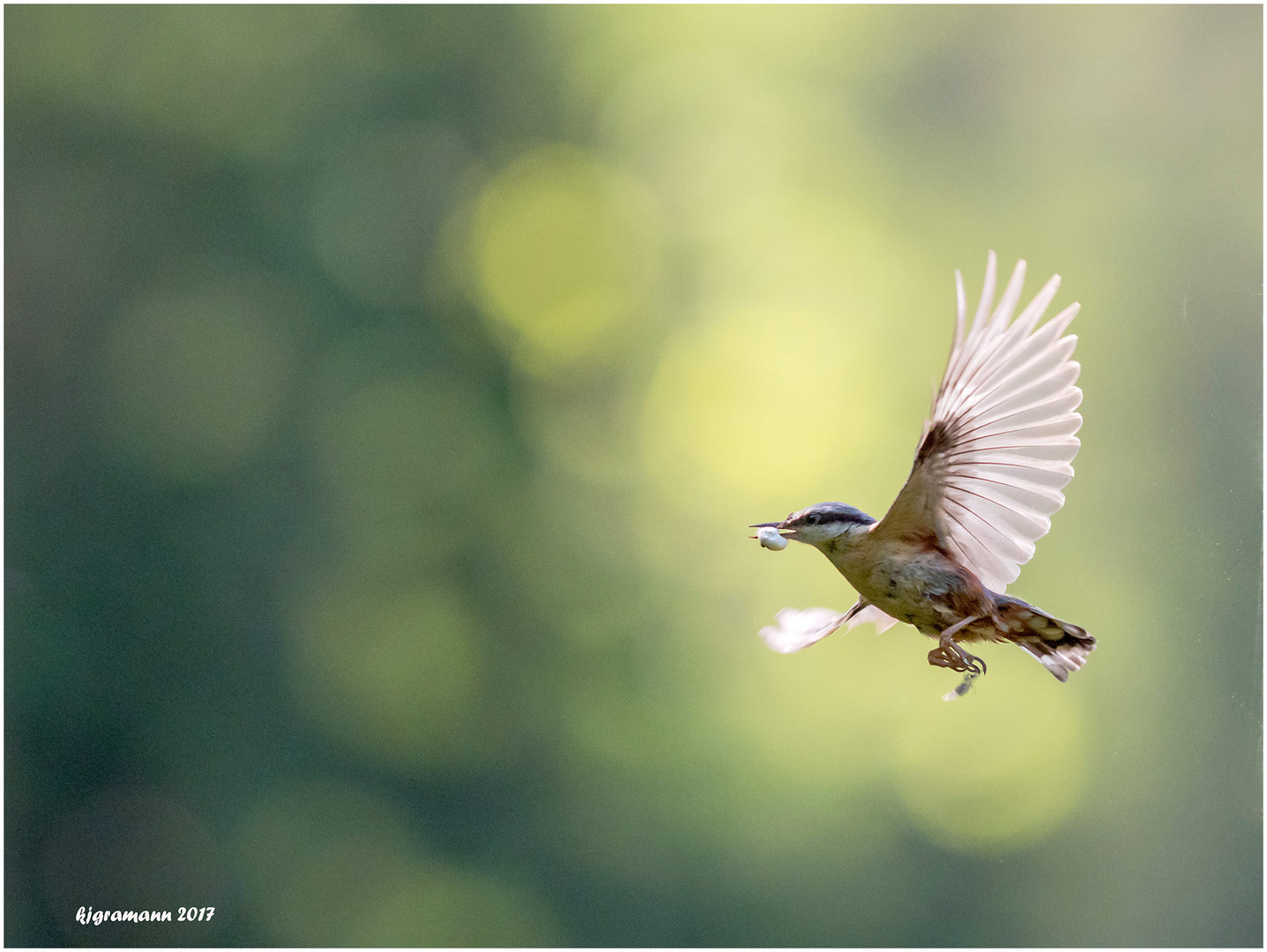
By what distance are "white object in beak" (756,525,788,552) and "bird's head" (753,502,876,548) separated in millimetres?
13

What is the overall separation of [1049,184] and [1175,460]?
6.68ft

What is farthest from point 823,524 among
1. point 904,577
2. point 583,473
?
point 583,473

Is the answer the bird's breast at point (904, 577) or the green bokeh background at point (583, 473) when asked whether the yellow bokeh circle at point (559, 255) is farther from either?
the bird's breast at point (904, 577)

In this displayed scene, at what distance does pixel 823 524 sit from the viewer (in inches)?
42.1

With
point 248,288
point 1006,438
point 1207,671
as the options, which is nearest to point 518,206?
point 248,288

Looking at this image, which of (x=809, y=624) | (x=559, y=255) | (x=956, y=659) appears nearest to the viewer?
(x=956, y=659)

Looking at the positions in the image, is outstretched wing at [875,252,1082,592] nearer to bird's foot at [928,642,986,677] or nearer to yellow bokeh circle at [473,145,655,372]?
bird's foot at [928,642,986,677]

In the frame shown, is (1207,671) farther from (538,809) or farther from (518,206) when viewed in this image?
(518,206)

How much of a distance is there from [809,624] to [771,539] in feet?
1.00

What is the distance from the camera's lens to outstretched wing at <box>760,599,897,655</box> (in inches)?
45.3

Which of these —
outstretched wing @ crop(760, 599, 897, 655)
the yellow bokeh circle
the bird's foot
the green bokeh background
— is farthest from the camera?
the yellow bokeh circle

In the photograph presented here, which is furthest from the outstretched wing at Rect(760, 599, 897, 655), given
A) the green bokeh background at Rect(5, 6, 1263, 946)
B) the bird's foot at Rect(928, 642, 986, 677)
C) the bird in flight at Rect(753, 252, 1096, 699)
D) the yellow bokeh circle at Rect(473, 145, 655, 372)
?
the yellow bokeh circle at Rect(473, 145, 655, 372)

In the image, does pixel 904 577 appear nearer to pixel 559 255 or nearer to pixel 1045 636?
pixel 1045 636

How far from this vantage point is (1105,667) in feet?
21.4
